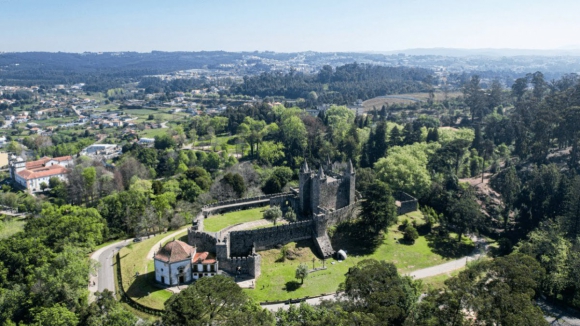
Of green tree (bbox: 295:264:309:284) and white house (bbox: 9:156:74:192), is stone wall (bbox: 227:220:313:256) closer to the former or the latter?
green tree (bbox: 295:264:309:284)

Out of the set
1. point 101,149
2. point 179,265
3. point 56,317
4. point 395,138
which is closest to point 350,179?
point 179,265

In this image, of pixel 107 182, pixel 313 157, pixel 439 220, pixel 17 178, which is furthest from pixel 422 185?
pixel 17 178

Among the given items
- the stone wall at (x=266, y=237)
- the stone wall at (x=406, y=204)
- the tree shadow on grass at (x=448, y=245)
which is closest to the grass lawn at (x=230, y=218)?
the stone wall at (x=266, y=237)

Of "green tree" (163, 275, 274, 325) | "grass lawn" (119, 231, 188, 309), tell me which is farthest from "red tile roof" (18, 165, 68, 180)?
"green tree" (163, 275, 274, 325)

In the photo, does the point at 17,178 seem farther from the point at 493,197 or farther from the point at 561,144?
the point at 561,144

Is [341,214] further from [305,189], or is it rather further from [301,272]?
[301,272]

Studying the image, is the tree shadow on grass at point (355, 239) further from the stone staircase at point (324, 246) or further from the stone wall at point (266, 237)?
the stone wall at point (266, 237)
